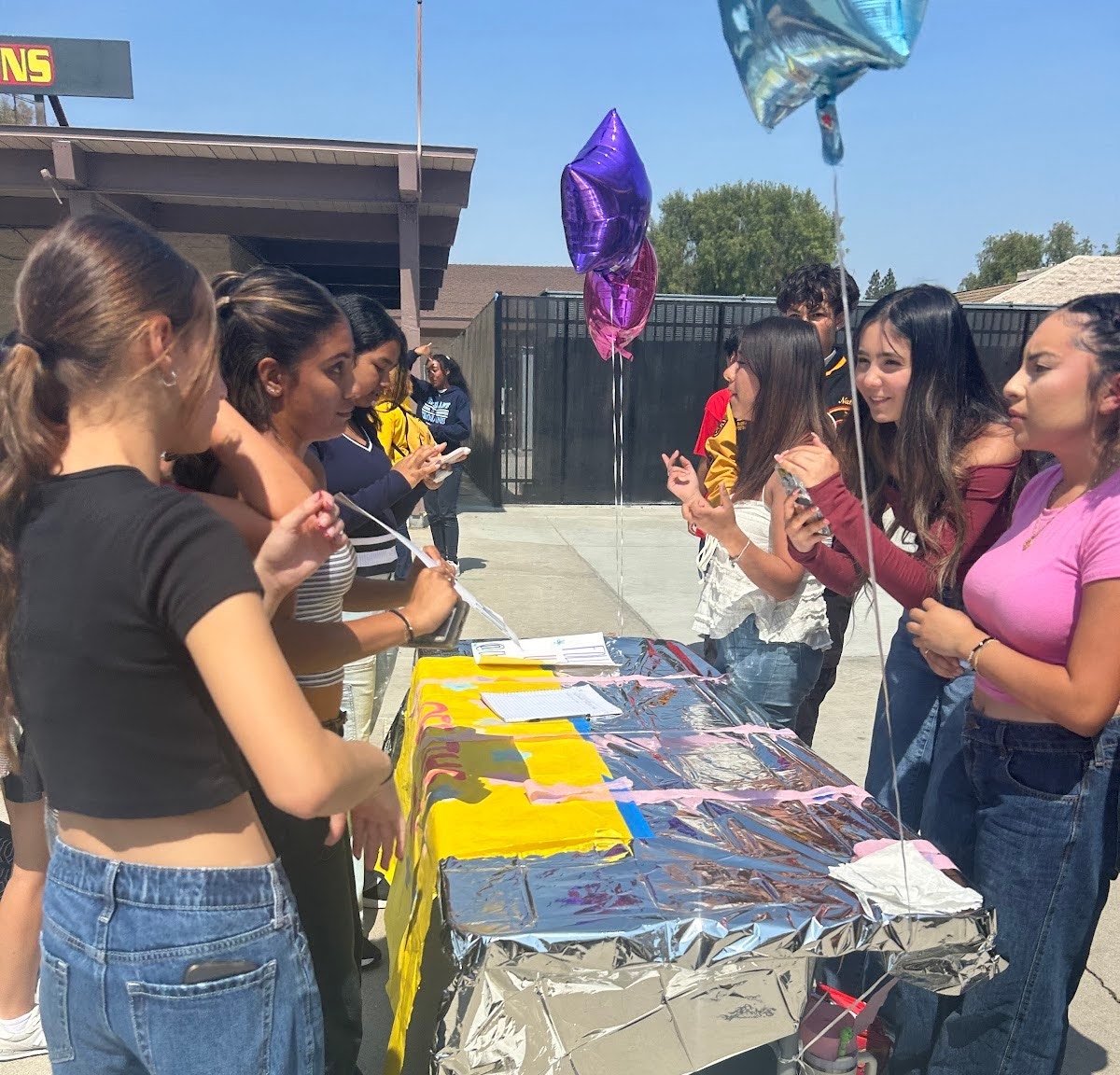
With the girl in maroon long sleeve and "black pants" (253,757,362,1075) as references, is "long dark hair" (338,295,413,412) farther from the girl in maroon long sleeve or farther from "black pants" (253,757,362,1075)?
"black pants" (253,757,362,1075)

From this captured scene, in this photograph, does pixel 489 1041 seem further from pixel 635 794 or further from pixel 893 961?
pixel 893 961

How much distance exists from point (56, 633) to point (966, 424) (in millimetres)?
1903

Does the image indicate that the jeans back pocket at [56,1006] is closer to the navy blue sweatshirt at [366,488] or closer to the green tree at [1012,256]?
the navy blue sweatshirt at [366,488]

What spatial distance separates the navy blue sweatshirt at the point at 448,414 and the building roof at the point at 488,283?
3179cm

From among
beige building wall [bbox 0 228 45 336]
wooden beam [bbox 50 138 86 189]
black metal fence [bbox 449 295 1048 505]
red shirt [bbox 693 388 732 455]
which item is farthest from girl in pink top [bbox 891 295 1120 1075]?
beige building wall [bbox 0 228 45 336]

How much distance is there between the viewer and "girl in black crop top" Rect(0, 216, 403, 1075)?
0.98 metres

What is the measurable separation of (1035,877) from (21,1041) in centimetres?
232

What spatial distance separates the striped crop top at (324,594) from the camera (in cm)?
169

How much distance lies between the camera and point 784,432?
9.07 feet

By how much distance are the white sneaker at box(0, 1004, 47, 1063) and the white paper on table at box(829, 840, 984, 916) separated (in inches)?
77.2

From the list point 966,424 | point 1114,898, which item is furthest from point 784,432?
point 1114,898

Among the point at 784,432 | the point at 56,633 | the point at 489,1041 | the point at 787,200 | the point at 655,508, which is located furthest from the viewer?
the point at 787,200

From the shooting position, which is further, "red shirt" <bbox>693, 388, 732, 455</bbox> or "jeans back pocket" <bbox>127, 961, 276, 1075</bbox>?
"red shirt" <bbox>693, 388, 732, 455</bbox>

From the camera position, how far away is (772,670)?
263 centimetres
